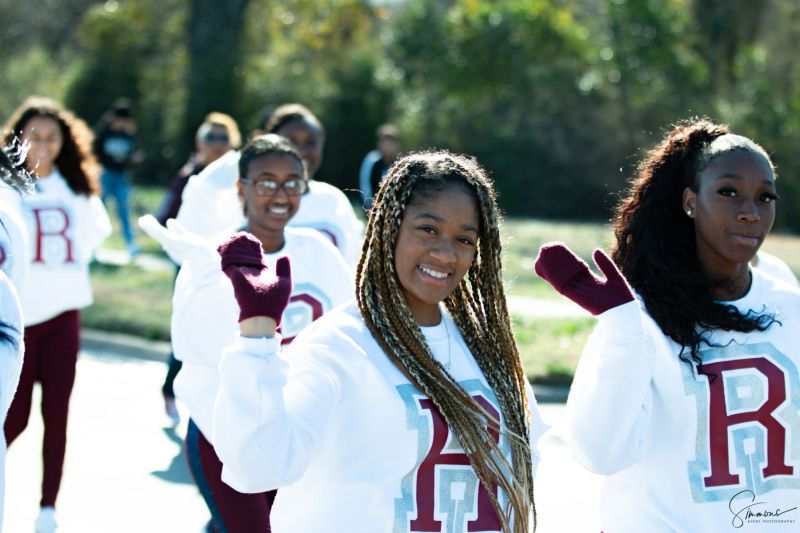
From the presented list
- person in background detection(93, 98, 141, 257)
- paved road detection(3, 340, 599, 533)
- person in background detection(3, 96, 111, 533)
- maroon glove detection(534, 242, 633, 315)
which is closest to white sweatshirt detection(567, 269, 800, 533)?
maroon glove detection(534, 242, 633, 315)

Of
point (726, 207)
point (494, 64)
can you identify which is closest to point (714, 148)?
point (726, 207)

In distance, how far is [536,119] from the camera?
2275 centimetres

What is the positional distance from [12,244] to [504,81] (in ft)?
63.8

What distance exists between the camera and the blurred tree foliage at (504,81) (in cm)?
2214

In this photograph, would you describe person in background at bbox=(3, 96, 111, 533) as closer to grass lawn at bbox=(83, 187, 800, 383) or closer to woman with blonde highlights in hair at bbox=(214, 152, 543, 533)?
grass lawn at bbox=(83, 187, 800, 383)

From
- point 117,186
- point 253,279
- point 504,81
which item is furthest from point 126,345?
point 504,81

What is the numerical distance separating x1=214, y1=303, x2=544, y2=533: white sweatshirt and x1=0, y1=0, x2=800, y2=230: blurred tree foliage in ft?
59.4

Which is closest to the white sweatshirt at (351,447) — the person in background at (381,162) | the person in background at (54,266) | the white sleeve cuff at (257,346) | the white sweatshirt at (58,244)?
the white sleeve cuff at (257,346)

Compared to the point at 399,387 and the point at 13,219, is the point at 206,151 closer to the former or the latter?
the point at 13,219

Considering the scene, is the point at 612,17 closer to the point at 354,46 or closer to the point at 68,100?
the point at 354,46

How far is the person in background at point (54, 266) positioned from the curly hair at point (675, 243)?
2942 mm

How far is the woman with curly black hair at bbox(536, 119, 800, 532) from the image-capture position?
2869mm

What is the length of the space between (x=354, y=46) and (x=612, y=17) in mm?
6321

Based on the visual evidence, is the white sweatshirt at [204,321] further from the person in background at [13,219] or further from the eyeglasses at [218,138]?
the eyeglasses at [218,138]
